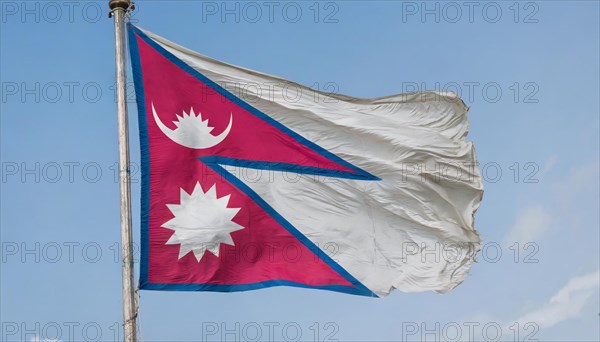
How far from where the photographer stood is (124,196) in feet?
40.4

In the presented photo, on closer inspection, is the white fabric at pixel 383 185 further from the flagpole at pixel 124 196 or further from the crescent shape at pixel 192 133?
the flagpole at pixel 124 196

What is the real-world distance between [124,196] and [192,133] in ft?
5.54

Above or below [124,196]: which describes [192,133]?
above

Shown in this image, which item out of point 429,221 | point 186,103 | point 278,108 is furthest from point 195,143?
point 429,221

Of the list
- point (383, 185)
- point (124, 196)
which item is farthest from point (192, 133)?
point (383, 185)

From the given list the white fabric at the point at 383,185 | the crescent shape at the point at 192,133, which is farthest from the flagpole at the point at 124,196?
the white fabric at the point at 383,185

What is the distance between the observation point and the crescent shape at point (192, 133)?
13328mm

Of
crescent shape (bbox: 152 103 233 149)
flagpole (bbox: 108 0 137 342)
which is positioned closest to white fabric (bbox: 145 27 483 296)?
crescent shape (bbox: 152 103 233 149)

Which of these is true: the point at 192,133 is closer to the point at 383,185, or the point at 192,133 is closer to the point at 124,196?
the point at 124,196

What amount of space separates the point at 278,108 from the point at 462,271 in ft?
12.2

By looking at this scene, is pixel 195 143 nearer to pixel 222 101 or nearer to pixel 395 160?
pixel 222 101

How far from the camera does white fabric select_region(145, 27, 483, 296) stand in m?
14.0

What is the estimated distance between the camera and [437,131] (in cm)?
1506

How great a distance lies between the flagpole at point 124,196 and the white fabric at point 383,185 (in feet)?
3.09
